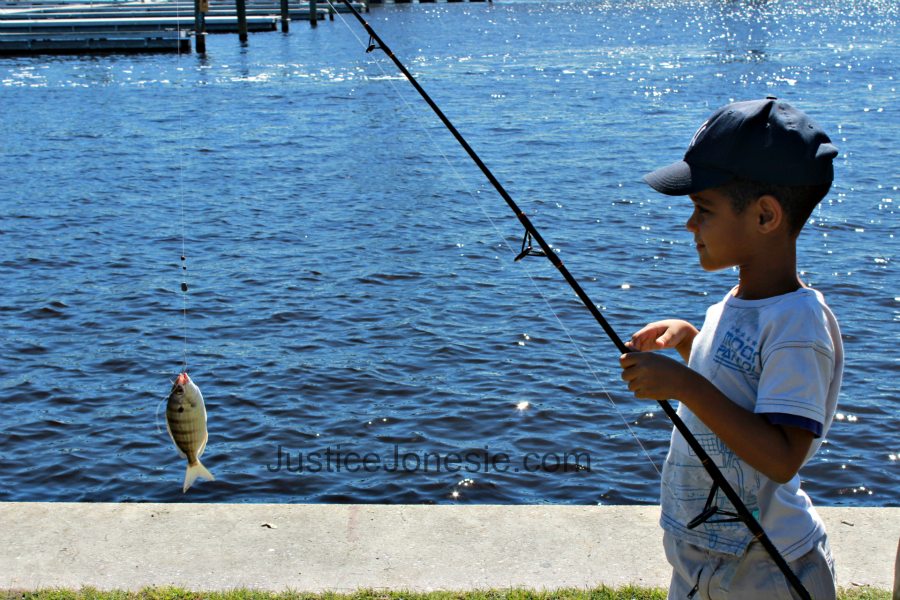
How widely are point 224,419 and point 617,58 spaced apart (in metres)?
35.5

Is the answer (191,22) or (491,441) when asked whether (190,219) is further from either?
(191,22)

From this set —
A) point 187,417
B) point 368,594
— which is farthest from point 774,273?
point 368,594

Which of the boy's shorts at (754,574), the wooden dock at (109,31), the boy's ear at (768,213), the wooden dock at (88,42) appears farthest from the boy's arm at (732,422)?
the wooden dock at (88,42)

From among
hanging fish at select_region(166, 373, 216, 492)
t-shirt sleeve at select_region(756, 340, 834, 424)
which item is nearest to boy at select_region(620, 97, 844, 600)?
t-shirt sleeve at select_region(756, 340, 834, 424)

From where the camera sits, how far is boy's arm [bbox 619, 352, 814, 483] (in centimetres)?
199

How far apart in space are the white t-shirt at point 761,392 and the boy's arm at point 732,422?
51 mm

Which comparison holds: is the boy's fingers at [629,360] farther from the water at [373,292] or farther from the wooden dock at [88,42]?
the wooden dock at [88,42]

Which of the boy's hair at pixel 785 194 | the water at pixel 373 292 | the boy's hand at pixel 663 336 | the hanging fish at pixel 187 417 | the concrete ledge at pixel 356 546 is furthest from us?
the water at pixel 373 292

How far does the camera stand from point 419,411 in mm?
7102

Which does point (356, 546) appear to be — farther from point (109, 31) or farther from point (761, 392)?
point (109, 31)

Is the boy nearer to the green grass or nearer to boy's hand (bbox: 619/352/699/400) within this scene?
boy's hand (bbox: 619/352/699/400)

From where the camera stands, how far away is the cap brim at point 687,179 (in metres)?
2.13

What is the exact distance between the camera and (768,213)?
2123mm

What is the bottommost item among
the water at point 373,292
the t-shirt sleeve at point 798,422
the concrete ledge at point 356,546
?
the water at point 373,292
